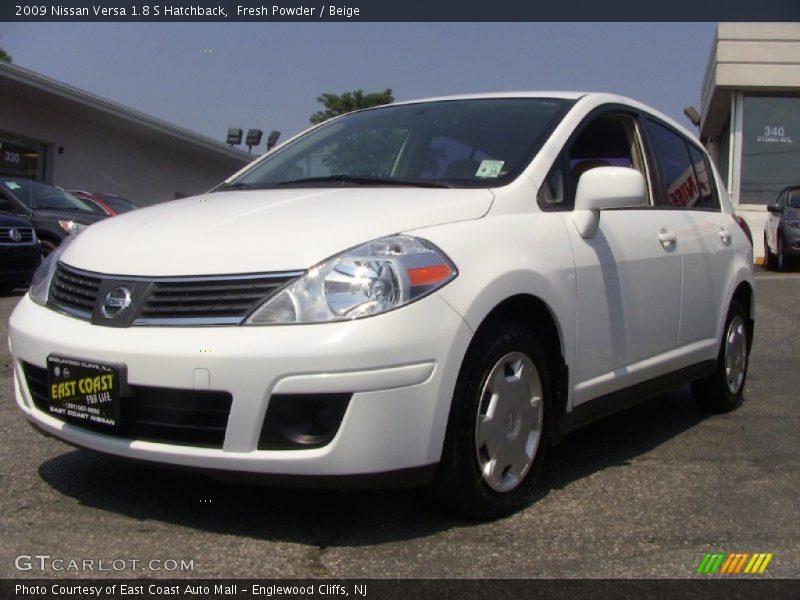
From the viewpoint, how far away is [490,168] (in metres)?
3.66

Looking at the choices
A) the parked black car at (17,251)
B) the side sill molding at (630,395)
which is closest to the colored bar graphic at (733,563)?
the side sill molding at (630,395)

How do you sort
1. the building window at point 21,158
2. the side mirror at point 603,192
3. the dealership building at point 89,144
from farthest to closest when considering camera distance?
1. the building window at point 21,158
2. the dealership building at point 89,144
3. the side mirror at point 603,192

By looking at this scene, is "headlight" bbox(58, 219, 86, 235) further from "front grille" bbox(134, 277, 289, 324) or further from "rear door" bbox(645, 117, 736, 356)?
"front grille" bbox(134, 277, 289, 324)

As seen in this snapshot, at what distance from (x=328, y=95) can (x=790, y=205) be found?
36.6m

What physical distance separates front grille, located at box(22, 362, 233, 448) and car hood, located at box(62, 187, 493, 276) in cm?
38

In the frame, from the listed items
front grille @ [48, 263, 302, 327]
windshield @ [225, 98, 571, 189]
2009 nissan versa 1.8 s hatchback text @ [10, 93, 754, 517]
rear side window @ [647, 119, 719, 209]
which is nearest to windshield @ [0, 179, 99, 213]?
windshield @ [225, 98, 571, 189]

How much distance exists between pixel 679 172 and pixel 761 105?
17927 millimetres

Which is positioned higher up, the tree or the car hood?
the tree

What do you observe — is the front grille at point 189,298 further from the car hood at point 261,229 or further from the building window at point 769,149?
the building window at point 769,149

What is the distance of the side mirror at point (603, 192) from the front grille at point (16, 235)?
28.6 feet

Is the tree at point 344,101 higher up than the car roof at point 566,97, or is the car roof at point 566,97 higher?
the tree at point 344,101

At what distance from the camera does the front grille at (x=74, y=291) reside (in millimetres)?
3105

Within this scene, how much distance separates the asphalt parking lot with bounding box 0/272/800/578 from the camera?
2.81m

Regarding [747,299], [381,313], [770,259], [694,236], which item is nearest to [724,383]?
[747,299]
